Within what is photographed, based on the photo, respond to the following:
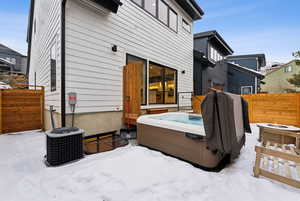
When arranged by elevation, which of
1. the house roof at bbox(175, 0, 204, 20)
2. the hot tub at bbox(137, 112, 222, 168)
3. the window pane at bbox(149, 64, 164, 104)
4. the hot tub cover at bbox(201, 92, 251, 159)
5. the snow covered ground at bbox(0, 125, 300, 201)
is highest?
the house roof at bbox(175, 0, 204, 20)

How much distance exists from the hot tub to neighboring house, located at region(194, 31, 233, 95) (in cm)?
613

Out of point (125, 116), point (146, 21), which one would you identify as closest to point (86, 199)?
point (125, 116)

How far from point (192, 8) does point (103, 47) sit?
5.49 meters

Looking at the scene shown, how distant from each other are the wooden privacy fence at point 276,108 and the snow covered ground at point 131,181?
3808mm

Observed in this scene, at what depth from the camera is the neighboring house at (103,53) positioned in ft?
9.58

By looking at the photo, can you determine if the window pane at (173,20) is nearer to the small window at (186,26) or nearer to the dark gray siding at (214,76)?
the small window at (186,26)

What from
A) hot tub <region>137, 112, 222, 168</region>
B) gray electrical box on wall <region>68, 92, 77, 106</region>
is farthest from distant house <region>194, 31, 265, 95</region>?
gray electrical box on wall <region>68, 92, 77, 106</region>

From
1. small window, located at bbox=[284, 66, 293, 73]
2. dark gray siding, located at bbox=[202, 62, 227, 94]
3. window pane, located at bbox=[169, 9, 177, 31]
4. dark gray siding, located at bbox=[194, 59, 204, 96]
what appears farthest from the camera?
small window, located at bbox=[284, 66, 293, 73]

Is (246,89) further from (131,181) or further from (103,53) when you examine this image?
(131,181)

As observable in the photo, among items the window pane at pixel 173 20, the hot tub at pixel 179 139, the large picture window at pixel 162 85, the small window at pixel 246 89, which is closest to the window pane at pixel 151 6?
the window pane at pixel 173 20

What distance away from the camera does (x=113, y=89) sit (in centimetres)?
370

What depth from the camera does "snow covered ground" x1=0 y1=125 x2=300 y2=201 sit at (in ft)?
4.70

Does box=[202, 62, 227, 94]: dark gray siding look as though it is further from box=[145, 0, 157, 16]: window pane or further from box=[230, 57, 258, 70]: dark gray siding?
box=[145, 0, 157, 16]: window pane

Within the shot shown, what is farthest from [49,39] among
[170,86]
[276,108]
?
[276,108]
